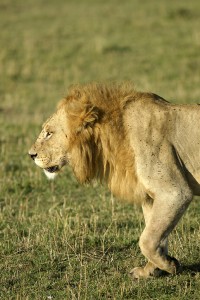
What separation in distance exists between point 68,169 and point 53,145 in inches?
144

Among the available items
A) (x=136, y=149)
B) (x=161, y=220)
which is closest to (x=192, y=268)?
(x=161, y=220)

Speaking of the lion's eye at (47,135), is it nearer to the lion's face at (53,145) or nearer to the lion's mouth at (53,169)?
the lion's face at (53,145)

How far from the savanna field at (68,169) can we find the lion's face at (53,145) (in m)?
0.78

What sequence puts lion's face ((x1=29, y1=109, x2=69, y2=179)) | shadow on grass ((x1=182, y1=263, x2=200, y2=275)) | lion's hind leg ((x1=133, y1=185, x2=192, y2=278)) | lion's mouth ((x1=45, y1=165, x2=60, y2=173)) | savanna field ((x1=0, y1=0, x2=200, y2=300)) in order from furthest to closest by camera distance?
lion's mouth ((x1=45, y1=165, x2=60, y2=173))
lion's face ((x1=29, y1=109, x2=69, y2=179))
shadow on grass ((x1=182, y1=263, x2=200, y2=275))
savanna field ((x1=0, y1=0, x2=200, y2=300))
lion's hind leg ((x1=133, y1=185, x2=192, y2=278))

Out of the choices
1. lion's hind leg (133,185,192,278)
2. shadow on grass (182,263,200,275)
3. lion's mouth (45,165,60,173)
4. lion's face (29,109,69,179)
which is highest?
lion's face (29,109,69,179)

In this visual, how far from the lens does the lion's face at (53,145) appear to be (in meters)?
5.92

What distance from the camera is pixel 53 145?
19.6 ft

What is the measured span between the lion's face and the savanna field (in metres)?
0.78

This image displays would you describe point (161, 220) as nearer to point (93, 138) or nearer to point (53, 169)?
point (93, 138)

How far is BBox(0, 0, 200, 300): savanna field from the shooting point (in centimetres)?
567

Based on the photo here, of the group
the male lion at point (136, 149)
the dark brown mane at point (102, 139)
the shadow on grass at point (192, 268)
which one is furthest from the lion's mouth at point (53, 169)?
the shadow on grass at point (192, 268)

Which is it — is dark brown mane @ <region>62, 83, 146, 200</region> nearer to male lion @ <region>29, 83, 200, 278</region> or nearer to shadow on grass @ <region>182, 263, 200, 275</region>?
male lion @ <region>29, 83, 200, 278</region>

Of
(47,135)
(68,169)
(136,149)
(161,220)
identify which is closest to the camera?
(161,220)

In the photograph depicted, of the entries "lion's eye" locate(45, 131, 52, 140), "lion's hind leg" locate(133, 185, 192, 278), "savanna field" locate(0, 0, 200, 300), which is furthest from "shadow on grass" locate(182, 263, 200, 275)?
"lion's eye" locate(45, 131, 52, 140)
